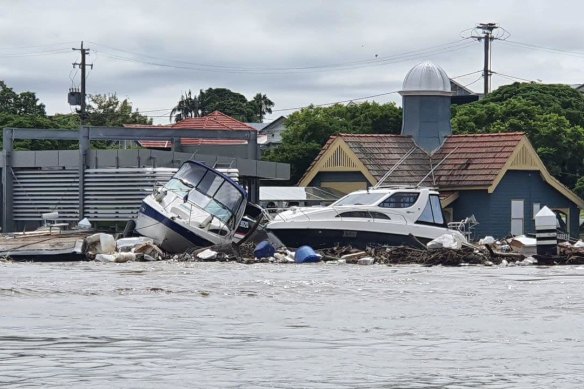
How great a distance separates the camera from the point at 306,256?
3319cm

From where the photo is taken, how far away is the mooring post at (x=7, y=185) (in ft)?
148

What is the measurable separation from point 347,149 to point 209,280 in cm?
2771

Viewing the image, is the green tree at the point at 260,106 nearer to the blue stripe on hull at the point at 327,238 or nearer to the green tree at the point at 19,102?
the green tree at the point at 19,102

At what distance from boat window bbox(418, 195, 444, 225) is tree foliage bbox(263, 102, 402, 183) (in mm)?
29702

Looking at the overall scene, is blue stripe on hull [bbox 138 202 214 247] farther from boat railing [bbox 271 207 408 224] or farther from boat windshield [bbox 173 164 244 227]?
boat railing [bbox 271 207 408 224]

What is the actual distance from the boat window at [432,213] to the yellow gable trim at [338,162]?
15.0 m

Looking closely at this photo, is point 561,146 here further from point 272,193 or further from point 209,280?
point 209,280

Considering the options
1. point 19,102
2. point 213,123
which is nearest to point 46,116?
point 19,102

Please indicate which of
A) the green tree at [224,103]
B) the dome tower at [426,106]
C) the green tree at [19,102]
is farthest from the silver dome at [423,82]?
the green tree at [224,103]

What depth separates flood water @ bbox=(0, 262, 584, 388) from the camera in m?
13.2

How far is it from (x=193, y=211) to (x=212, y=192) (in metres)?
0.78

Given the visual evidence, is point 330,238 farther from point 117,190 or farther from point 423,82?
point 423,82

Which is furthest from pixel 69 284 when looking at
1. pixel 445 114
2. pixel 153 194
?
pixel 445 114

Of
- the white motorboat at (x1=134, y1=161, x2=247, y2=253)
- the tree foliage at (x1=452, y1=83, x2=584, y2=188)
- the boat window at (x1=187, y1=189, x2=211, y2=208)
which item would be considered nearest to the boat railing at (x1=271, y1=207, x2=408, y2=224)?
the white motorboat at (x1=134, y1=161, x2=247, y2=253)
